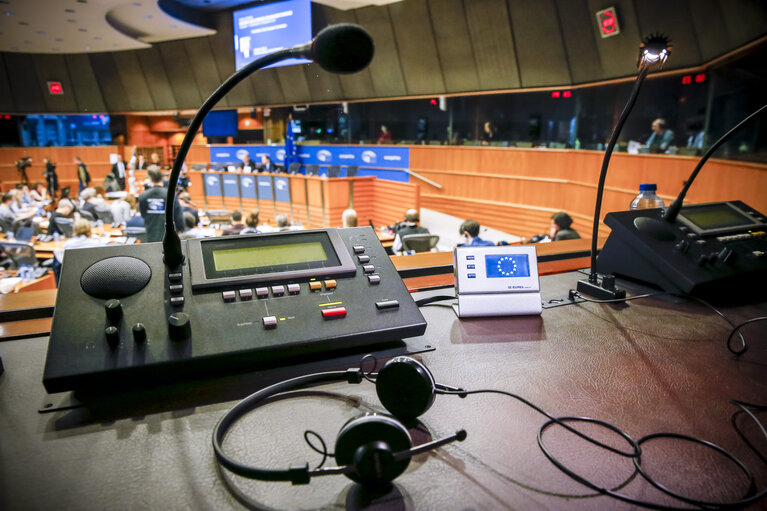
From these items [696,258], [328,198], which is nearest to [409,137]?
[328,198]

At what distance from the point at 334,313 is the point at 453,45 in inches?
294

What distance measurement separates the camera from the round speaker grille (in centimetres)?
71

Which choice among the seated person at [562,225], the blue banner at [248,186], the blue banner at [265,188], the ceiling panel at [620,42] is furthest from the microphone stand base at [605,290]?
the blue banner at [248,186]

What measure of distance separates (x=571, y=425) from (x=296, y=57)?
609 millimetres

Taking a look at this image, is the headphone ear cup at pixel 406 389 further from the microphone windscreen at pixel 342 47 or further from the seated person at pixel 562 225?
the seated person at pixel 562 225

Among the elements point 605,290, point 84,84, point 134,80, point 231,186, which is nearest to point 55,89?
point 84,84

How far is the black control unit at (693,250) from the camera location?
1.08 meters

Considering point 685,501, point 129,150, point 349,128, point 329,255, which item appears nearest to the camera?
point 685,501

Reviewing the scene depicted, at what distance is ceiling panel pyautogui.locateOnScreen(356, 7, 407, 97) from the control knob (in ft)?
23.8

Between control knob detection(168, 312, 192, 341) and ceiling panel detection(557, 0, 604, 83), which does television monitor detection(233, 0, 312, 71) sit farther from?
control knob detection(168, 312, 192, 341)

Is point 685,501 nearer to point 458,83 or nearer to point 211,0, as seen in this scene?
point 458,83

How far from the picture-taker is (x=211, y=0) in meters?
8.60

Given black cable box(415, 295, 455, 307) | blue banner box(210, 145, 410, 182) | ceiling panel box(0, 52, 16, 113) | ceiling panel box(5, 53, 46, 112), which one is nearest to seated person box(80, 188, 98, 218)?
blue banner box(210, 145, 410, 182)

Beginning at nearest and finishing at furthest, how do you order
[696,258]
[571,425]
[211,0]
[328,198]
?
1. [571,425]
2. [696,258]
3. [328,198]
4. [211,0]
